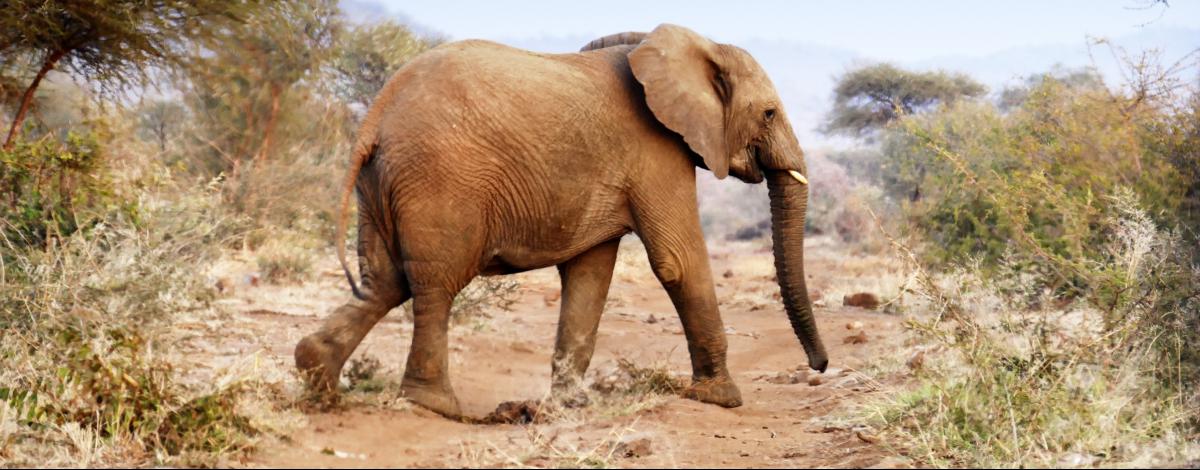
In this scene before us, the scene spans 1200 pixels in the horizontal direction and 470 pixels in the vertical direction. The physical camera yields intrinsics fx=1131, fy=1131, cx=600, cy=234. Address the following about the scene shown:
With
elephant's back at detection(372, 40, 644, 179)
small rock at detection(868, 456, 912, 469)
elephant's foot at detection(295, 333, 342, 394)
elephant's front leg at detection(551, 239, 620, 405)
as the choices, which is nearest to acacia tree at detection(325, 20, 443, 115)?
elephant's front leg at detection(551, 239, 620, 405)

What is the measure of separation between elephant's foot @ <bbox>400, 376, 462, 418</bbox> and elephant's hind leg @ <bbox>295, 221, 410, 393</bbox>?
38 centimetres

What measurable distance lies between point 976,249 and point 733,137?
7674 millimetres

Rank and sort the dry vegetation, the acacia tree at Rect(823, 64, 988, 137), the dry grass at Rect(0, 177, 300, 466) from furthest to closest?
the acacia tree at Rect(823, 64, 988, 137), the dry vegetation, the dry grass at Rect(0, 177, 300, 466)

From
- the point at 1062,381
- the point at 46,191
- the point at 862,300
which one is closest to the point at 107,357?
the point at 46,191

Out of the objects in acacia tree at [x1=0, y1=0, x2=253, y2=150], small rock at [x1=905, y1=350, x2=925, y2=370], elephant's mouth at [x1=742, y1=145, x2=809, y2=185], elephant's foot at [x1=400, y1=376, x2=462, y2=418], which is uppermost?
acacia tree at [x1=0, y1=0, x2=253, y2=150]

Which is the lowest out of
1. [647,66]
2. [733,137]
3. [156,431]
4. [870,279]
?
[870,279]

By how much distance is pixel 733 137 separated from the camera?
23.2 feet

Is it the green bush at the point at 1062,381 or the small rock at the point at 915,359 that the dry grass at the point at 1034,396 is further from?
the small rock at the point at 915,359

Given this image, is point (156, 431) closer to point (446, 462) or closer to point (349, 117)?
point (446, 462)

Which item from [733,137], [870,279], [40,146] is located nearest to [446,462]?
[733,137]

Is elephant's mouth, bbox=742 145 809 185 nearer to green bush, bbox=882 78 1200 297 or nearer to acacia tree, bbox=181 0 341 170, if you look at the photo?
green bush, bbox=882 78 1200 297

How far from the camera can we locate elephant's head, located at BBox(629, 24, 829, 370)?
22.1 feet

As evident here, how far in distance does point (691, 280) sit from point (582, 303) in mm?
715

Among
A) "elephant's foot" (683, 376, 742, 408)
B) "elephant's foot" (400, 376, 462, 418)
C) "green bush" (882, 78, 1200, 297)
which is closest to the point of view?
"elephant's foot" (400, 376, 462, 418)
